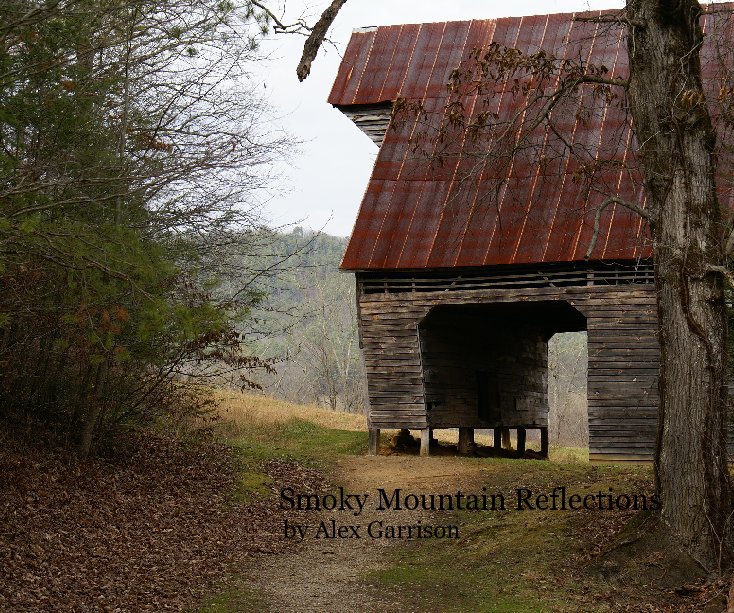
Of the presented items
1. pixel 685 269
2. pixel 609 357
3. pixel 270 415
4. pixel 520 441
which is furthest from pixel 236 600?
pixel 520 441

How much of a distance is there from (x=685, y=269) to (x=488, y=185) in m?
8.58

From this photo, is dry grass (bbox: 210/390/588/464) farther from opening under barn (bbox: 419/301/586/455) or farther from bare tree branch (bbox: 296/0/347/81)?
bare tree branch (bbox: 296/0/347/81)

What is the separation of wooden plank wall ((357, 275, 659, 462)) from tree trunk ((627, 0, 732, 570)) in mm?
6394

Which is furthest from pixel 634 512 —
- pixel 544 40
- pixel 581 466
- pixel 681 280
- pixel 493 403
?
pixel 544 40

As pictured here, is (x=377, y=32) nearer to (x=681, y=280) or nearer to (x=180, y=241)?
(x=180, y=241)

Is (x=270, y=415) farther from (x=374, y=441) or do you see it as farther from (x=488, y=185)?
(x=488, y=185)

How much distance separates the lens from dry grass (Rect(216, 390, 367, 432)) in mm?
23062

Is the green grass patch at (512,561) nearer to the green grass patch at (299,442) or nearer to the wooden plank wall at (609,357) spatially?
the wooden plank wall at (609,357)

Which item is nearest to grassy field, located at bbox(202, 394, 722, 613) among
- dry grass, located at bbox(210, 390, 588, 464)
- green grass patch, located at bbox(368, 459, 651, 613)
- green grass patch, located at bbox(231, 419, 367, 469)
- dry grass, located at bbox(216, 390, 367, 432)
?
green grass patch, located at bbox(368, 459, 651, 613)

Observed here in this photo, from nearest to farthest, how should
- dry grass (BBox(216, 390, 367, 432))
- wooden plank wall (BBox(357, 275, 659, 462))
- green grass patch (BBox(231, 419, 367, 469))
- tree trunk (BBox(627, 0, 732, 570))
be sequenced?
tree trunk (BBox(627, 0, 732, 570)), wooden plank wall (BBox(357, 275, 659, 462)), green grass patch (BBox(231, 419, 367, 469)), dry grass (BBox(216, 390, 367, 432))

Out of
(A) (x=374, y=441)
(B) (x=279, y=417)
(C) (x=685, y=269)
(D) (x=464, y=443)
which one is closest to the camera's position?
(C) (x=685, y=269)

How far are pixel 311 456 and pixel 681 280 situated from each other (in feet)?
33.4

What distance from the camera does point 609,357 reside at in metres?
17.1

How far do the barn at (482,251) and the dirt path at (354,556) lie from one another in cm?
121
